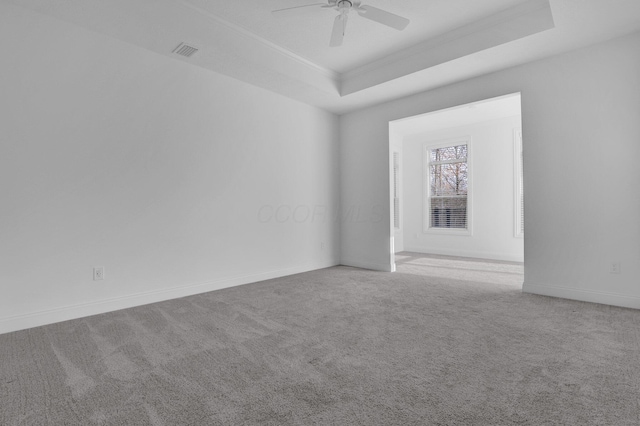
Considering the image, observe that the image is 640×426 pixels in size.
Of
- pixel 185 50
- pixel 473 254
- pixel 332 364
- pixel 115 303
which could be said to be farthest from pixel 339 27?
pixel 473 254

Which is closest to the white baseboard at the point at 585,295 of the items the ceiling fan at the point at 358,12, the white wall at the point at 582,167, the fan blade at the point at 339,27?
the white wall at the point at 582,167

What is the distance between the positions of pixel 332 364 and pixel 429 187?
6.35 metres

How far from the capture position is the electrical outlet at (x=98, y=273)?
3182 mm

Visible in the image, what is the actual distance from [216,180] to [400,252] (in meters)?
5.04

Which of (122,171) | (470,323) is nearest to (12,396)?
(122,171)

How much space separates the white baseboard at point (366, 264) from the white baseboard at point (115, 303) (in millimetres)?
1524

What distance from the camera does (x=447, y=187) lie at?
293 inches

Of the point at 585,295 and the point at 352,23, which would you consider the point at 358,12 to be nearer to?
the point at 352,23

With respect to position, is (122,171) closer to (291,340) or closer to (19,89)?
(19,89)

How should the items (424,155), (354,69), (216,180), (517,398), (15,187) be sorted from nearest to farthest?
(517,398) < (15,187) < (216,180) < (354,69) < (424,155)

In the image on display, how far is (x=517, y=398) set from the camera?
1.69 metres

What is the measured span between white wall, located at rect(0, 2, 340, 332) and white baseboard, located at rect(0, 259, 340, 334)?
0.01 metres

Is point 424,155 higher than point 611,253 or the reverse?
higher

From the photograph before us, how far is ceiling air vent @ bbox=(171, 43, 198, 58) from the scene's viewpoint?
138 inches
